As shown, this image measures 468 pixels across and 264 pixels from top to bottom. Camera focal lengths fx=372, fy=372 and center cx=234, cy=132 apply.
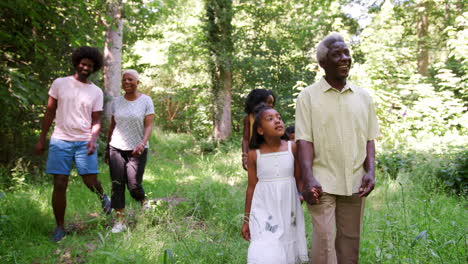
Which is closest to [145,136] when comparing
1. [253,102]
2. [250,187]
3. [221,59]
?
[253,102]

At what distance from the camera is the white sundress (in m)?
2.68

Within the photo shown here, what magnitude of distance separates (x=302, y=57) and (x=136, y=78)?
1129 centimetres

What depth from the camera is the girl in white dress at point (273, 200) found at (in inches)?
107

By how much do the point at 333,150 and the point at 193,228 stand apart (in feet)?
6.97

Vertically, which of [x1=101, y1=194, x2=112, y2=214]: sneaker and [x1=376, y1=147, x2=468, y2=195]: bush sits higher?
[x1=376, y1=147, x2=468, y2=195]: bush

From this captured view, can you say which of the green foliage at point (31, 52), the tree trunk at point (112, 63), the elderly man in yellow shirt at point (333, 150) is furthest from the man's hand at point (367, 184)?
the tree trunk at point (112, 63)

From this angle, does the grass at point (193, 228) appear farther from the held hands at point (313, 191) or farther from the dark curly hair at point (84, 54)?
the dark curly hair at point (84, 54)

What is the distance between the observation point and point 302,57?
14719 millimetres

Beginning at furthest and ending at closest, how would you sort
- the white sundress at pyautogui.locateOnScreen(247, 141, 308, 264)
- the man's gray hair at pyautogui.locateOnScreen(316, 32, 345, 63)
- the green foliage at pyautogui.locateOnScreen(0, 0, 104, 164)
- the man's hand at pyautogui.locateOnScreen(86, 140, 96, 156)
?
the green foliage at pyautogui.locateOnScreen(0, 0, 104, 164)
the man's hand at pyautogui.locateOnScreen(86, 140, 96, 156)
the white sundress at pyautogui.locateOnScreen(247, 141, 308, 264)
the man's gray hair at pyautogui.locateOnScreen(316, 32, 345, 63)

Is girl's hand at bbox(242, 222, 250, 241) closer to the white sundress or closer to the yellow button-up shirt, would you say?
the white sundress

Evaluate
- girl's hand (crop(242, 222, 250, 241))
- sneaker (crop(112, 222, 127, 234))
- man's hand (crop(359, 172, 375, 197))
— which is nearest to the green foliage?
sneaker (crop(112, 222, 127, 234))

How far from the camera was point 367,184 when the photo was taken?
8.28ft

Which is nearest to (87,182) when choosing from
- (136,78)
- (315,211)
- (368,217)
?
(136,78)

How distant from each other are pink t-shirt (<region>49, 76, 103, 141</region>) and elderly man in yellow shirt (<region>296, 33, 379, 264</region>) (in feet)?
8.54
